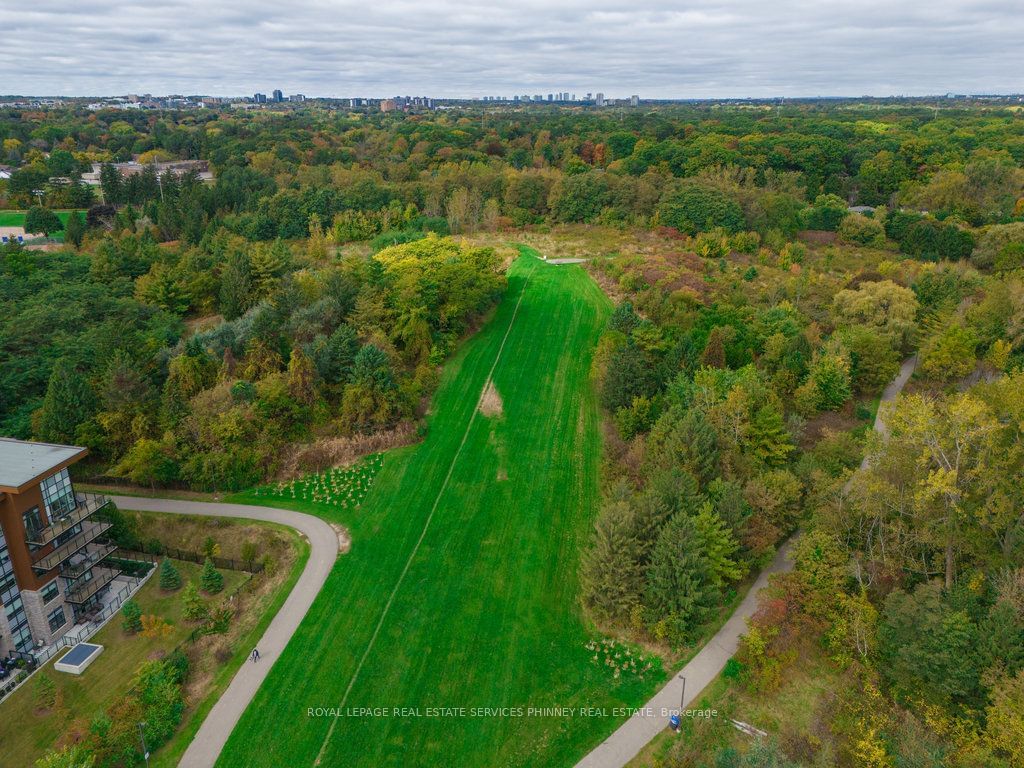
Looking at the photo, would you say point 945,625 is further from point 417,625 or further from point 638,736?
point 417,625

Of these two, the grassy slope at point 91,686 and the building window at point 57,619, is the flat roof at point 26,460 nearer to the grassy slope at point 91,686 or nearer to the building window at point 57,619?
the building window at point 57,619

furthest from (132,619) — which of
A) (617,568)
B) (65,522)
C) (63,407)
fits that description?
(617,568)

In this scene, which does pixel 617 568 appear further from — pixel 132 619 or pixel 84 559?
pixel 84 559

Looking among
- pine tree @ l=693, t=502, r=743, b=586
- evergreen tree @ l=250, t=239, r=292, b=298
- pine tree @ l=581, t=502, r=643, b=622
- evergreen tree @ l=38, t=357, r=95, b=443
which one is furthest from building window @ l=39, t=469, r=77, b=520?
pine tree @ l=693, t=502, r=743, b=586

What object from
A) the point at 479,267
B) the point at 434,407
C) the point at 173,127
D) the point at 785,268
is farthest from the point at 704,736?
the point at 173,127

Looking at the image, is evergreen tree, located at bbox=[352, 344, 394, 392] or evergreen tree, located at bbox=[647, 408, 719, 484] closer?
Answer: evergreen tree, located at bbox=[647, 408, 719, 484]

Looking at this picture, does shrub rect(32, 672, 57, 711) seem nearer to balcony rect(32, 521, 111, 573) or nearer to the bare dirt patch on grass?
balcony rect(32, 521, 111, 573)

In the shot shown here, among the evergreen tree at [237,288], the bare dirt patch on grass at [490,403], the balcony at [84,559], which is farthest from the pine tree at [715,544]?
the evergreen tree at [237,288]
